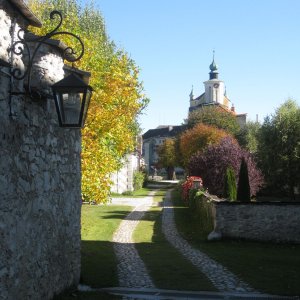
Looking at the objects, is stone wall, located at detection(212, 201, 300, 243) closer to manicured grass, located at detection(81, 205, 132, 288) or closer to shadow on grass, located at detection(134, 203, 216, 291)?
shadow on grass, located at detection(134, 203, 216, 291)

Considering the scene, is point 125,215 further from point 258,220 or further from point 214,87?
point 214,87

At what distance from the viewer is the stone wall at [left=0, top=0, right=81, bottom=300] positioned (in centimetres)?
527

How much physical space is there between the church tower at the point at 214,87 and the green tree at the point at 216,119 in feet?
166

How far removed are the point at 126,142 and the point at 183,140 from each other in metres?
32.8

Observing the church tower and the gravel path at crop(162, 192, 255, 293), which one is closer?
the gravel path at crop(162, 192, 255, 293)

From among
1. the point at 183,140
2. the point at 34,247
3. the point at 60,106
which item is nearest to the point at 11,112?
the point at 60,106

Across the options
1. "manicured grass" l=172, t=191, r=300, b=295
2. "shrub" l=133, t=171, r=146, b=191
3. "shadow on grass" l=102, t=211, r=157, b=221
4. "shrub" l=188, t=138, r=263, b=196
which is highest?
"shrub" l=188, t=138, r=263, b=196

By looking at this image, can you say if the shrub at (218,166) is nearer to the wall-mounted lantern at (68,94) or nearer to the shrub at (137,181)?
the shrub at (137,181)

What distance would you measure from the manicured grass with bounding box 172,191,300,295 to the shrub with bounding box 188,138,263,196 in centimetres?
892

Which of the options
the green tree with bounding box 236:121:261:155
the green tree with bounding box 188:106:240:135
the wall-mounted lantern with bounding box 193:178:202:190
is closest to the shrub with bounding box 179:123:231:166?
the green tree with bounding box 236:121:261:155

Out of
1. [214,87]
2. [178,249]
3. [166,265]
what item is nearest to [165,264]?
[166,265]

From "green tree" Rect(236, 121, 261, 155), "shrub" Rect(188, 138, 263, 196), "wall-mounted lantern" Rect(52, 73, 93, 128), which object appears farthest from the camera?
"green tree" Rect(236, 121, 261, 155)

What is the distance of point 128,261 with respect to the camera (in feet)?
40.0

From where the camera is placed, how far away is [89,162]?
15625 mm
